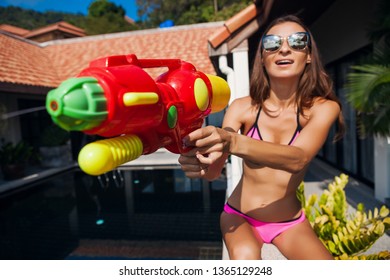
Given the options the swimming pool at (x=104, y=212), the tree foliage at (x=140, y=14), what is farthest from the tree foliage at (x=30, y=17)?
the swimming pool at (x=104, y=212)

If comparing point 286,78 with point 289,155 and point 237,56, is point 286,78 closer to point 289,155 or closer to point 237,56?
point 289,155

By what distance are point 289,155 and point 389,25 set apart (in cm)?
318

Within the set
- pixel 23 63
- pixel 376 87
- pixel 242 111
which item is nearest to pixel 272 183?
pixel 242 111

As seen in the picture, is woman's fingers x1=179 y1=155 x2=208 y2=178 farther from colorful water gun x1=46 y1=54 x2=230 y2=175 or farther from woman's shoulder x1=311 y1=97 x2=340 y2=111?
woman's shoulder x1=311 y1=97 x2=340 y2=111

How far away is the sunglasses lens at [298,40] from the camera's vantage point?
1.33 meters

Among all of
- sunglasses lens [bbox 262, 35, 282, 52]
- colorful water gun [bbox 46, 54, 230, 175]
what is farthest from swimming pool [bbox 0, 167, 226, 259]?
colorful water gun [bbox 46, 54, 230, 175]

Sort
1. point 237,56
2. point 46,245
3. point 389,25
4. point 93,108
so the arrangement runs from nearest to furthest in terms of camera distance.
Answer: point 93,108 → point 389,25 → point 46,245 → point 237,56

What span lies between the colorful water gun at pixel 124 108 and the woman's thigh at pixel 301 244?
773mm

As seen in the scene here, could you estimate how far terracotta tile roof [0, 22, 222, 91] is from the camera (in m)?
9.38

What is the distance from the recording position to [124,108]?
Answer: 0.69m

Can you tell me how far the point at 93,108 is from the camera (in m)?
0.65

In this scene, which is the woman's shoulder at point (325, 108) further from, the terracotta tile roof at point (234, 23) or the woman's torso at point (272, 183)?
the terracotta tile roof at point (234, 23)

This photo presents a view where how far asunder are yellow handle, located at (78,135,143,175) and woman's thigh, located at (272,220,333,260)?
3.18 feet
